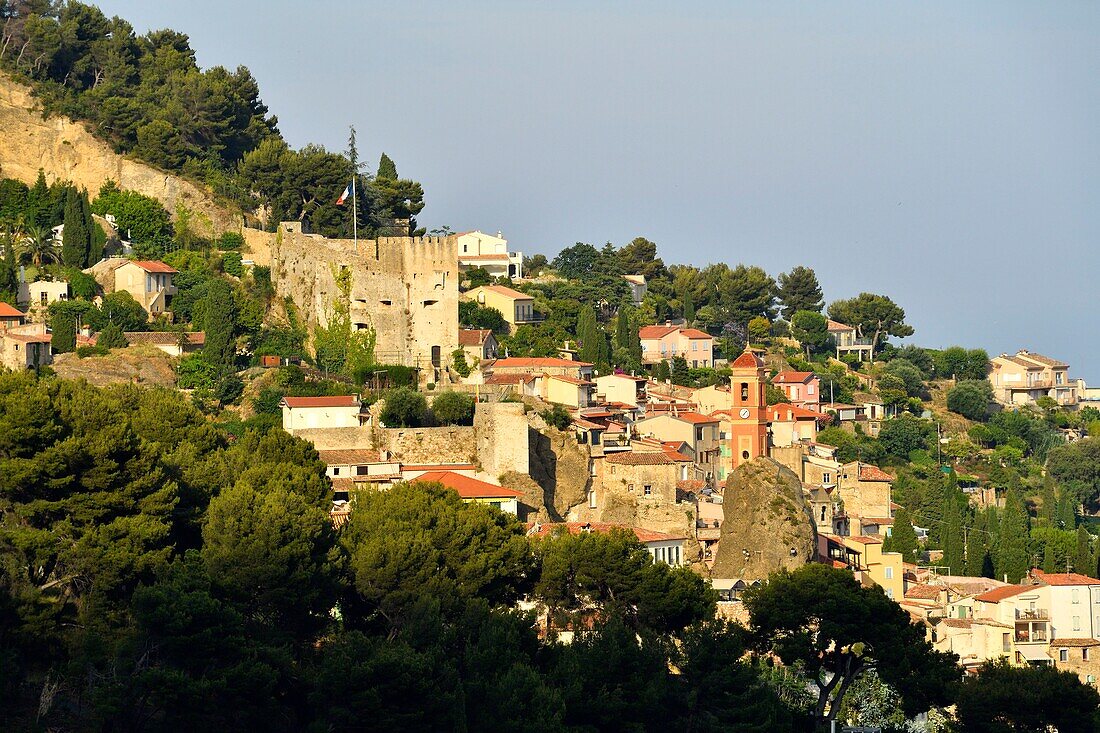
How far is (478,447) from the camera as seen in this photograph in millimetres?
56469

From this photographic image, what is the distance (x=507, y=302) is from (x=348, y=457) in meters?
23.4

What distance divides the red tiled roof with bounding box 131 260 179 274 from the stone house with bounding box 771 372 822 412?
2882 cm

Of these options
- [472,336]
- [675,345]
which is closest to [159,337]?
[472,336]

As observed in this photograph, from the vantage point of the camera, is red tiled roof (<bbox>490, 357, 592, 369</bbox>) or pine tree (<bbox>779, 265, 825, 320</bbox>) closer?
red tiled roof (<bbox>490, 357, 592, 369</bbox>)

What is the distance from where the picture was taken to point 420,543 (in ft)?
147

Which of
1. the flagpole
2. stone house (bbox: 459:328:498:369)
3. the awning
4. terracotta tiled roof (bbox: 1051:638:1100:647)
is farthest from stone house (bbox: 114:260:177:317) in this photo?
terracotta tiled roof (bbox: 1051:638:1100:647)

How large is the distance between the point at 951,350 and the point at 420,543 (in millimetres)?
67466

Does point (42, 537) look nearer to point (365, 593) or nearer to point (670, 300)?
point (365, 593)

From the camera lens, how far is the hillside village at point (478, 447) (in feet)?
141

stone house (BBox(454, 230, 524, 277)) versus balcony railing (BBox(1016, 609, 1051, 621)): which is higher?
stone house (BBox(454, 230, 524, 277))

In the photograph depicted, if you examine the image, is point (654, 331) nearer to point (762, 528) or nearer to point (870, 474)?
point (870, 474)

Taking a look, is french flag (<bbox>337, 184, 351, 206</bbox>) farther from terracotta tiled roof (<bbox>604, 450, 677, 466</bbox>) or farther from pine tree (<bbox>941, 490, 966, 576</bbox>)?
pine tree (<bbox>941, 490, 966, 576</bbox>)

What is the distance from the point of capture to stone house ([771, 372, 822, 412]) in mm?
86938

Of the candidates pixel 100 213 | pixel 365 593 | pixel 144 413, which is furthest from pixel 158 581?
pixel 100 213
